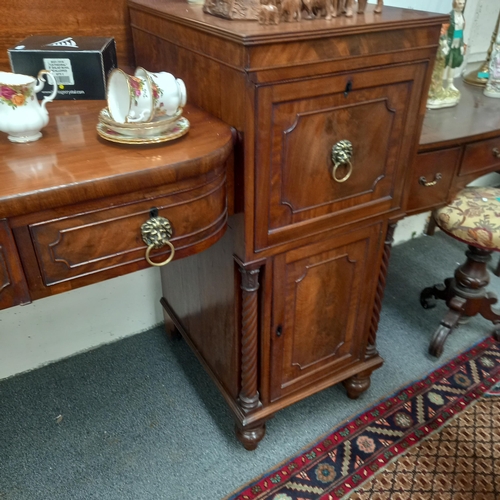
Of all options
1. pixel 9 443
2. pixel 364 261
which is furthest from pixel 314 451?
pixel 9 443

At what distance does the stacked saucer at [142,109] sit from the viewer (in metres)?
0.83

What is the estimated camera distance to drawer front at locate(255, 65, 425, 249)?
88 centimetres

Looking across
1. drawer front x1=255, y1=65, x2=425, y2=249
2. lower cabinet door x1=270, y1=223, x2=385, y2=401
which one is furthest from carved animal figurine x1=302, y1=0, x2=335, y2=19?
lower cabinet door x1=270, y1=223, x2=385, y2=401

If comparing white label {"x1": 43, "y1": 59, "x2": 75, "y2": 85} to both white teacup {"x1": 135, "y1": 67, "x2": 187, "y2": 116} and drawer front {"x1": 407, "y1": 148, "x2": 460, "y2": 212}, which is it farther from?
drawer front {"x1": 407, "y1": 148, "x2": 460, "y2": 212}

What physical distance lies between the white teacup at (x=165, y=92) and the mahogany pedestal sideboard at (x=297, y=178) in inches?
3.2

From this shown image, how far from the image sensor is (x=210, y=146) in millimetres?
826

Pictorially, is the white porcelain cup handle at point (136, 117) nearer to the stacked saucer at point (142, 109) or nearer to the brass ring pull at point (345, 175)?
the stacked saucer at point (142, 109)

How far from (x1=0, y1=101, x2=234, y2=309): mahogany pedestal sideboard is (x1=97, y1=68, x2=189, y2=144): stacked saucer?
18 mm

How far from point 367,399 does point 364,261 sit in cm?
51

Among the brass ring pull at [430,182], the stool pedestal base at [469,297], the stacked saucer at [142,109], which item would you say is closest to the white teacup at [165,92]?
the stacked saucer at [142,109]

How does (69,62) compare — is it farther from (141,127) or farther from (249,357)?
(249,357)

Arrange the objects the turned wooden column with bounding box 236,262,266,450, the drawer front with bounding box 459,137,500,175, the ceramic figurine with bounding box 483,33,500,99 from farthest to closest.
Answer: the ceramic figurine with bounding box 483,33,500,99, the drawer front with bounding box 459,137,500,175, the turned wooden column with bounding box 236,262,266,450

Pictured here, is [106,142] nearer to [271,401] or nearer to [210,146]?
[210,146]

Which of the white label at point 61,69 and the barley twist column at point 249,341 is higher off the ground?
the white label at point 61,69
